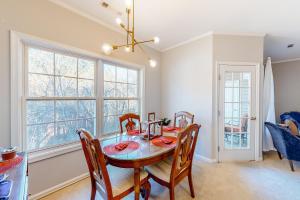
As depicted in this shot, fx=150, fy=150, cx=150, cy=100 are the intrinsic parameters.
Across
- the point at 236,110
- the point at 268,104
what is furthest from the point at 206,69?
the point at 268,104

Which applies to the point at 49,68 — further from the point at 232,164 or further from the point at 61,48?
the point at 232,164

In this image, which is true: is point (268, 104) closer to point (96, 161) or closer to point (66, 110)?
point (96, 161)

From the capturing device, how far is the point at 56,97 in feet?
7.03

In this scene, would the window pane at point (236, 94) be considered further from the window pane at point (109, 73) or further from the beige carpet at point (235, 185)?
the window pane at point (109, 73)

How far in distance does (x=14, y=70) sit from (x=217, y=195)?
2.91 metres

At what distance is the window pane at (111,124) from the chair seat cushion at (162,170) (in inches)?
51.6

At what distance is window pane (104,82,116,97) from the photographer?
2796 millimetres

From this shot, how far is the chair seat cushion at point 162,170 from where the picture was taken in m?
1.64

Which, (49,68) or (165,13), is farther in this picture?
(165,13)

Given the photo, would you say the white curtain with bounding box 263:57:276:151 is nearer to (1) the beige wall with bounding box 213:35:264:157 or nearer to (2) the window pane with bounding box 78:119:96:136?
(1) the beige wall with bounding box 213:35:264:157

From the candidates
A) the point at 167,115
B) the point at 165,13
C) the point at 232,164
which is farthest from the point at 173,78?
the point at 232,164

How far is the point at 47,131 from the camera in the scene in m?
2.10

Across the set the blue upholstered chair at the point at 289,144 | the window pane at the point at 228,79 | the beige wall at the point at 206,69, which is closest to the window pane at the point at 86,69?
the beige wall at the point at 206,69

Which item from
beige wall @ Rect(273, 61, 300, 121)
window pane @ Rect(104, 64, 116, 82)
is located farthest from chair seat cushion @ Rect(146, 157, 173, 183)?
beige wall @ Rect(273, 61, 300, 121)
